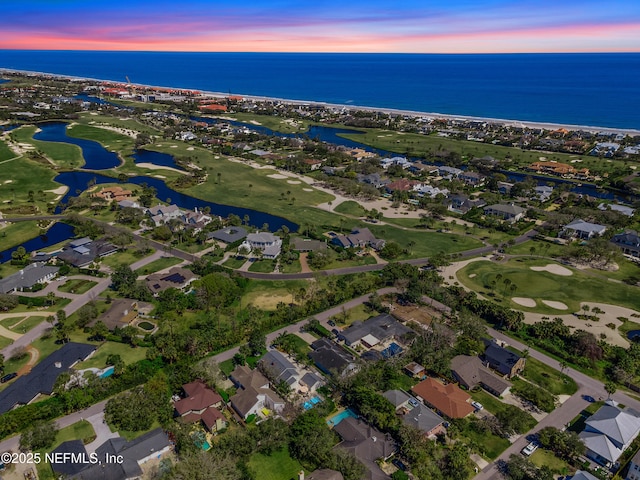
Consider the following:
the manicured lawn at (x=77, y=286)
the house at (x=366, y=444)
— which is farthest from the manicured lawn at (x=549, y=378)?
the manicured lawn at (x=77, y=286)

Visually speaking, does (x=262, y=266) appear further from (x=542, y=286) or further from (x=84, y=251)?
(x=542, y=286)

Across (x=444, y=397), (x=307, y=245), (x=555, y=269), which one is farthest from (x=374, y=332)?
(x=555, y=269)

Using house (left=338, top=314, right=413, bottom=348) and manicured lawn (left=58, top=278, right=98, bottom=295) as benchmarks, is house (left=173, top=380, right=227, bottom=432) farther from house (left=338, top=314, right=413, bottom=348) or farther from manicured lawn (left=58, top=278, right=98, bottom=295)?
manicured lawn (left=58, top=278, right=98, bottom=295)

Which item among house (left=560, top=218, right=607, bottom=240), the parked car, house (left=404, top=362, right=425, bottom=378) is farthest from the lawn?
house (left=560, top=218, right=607, bottom=240)

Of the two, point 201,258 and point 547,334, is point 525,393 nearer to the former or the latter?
point 547,334

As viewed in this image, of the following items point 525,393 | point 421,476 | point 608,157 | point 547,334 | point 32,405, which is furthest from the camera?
point 608,157

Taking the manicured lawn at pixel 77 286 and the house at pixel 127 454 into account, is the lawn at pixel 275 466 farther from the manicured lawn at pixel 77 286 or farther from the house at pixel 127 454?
the manicured lawn at pixel 77 286

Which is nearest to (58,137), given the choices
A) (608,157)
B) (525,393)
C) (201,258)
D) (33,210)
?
(33,210)
